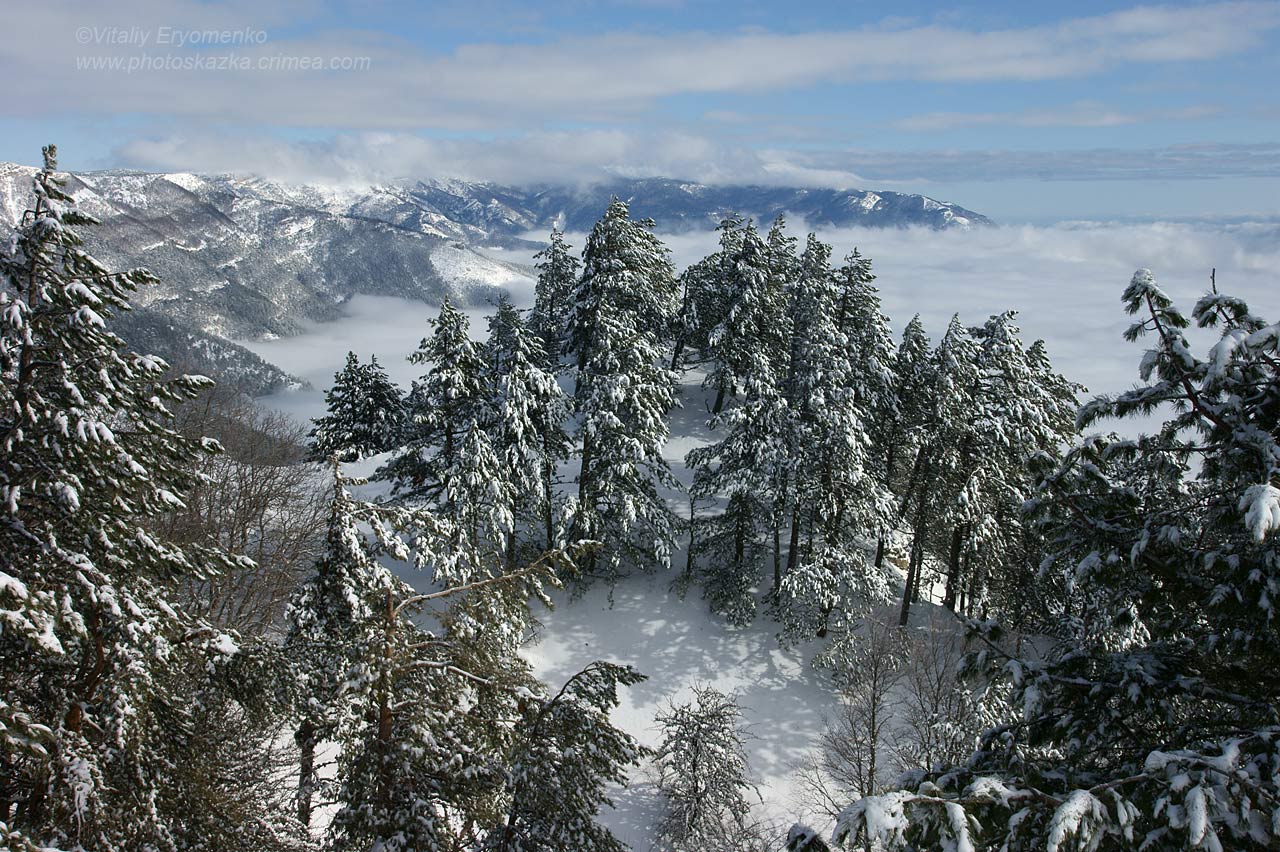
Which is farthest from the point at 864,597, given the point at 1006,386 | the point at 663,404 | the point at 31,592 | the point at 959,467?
the point at 31,592

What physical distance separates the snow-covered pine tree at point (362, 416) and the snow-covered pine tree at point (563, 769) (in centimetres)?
1955

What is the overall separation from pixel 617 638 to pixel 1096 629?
50.6 ft

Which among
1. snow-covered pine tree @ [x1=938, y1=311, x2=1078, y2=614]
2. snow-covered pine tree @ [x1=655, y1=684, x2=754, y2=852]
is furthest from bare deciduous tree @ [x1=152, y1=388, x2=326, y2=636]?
snow-covered pine tree @ [x1=938, y1=311, x2=1078, y2=614]

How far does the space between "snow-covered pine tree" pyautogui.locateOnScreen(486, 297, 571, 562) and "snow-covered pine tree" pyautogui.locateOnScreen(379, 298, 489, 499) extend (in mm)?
993

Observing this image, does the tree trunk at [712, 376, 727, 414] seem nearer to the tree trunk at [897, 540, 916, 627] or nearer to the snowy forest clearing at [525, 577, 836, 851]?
the snowy forest clearing at [525, 577, 836, 851]

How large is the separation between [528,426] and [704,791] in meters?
12.5

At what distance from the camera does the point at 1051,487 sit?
680cm

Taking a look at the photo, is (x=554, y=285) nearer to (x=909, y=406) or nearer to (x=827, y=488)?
(x=909, y=406)

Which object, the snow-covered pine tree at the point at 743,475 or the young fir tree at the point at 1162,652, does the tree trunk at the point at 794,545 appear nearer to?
the snow-covered pine tree at the point at 743,475

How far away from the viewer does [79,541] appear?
702cm

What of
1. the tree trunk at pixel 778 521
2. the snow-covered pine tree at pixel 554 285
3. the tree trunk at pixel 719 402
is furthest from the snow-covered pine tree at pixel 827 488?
the snow-covered pine tree at pixel 554 285

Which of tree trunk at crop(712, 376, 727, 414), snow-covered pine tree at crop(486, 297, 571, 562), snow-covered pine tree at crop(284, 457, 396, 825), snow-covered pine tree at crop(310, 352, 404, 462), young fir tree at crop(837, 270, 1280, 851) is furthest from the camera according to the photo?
tree trunk at crop(712, 376, 727, 414)

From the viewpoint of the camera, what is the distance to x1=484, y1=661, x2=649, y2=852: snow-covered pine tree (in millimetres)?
7465

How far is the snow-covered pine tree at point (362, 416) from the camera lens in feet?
85.0
